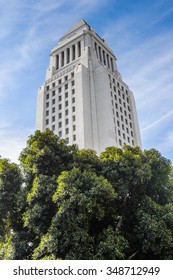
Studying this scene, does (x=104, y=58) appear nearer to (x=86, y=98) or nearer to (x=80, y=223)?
(x=86, y=98)

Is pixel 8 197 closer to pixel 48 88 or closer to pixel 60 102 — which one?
pixel 60 102

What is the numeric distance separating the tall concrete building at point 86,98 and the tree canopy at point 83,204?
17.9 meters

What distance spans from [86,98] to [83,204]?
27628mm

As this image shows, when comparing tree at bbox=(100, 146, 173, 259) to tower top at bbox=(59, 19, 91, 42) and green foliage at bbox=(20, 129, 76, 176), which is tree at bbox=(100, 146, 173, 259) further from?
tower top at bbox=(59, 19, 91, 42)

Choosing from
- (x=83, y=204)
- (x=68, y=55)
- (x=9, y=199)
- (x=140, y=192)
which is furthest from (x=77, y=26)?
(x=83, y=204)

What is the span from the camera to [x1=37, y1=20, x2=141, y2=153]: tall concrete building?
36.4m

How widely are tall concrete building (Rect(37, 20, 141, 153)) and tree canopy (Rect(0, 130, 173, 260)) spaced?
17878 mm

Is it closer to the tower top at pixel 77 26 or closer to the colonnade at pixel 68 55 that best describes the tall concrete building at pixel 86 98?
the colonnade at pixel 68 55

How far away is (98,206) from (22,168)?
5575mm

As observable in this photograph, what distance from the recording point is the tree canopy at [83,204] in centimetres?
1231

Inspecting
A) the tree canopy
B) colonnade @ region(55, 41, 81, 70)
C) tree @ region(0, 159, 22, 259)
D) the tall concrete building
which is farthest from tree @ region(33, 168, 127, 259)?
colonnade @ region(55, 41, 81, 70)

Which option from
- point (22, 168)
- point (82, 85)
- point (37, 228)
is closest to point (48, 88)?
point (82, 85)

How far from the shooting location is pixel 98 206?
1295cm

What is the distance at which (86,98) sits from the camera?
127 feet
